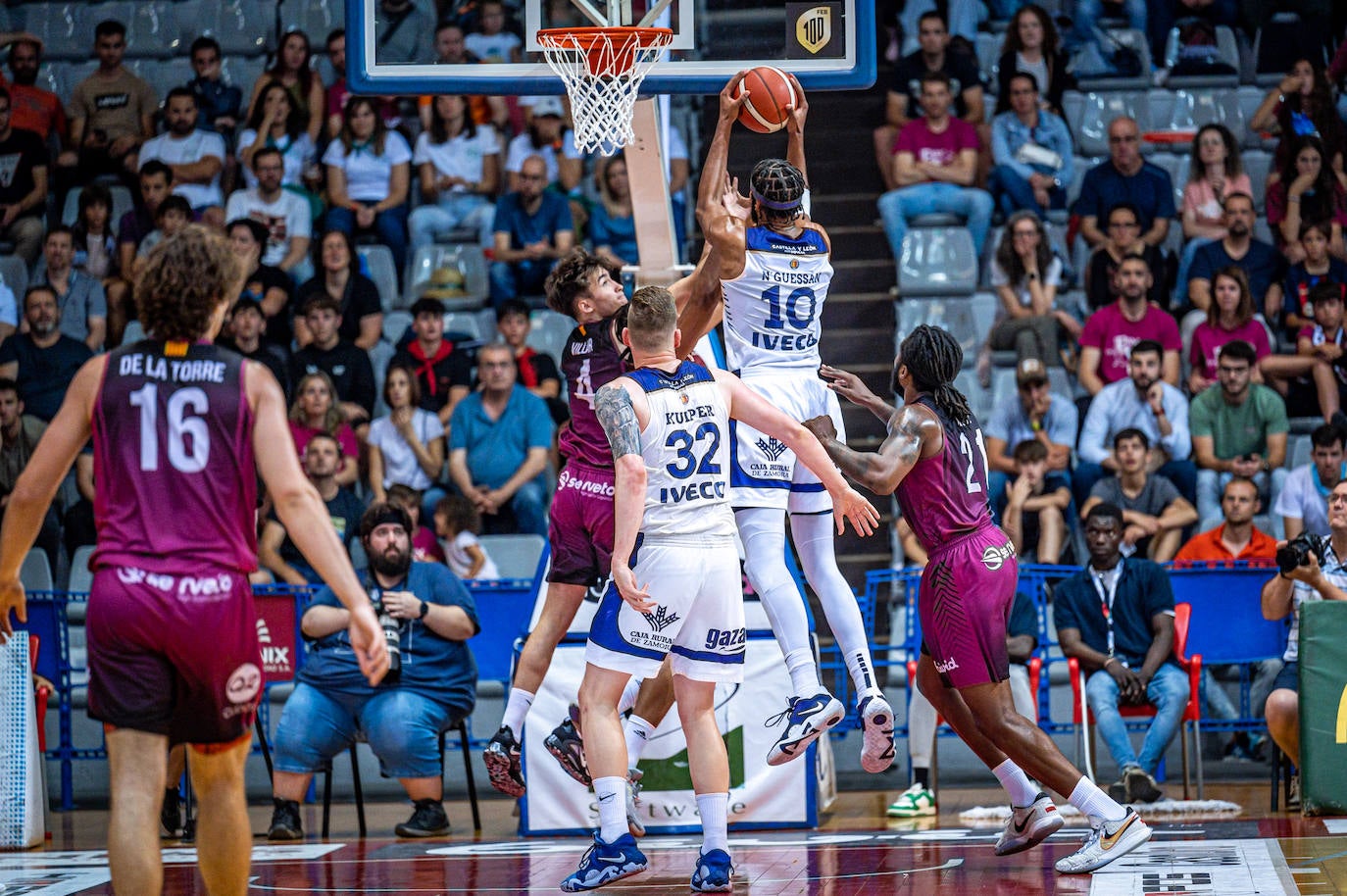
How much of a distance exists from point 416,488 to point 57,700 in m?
3.02

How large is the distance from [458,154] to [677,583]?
9157 mm

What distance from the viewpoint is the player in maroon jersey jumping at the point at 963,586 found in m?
7.59

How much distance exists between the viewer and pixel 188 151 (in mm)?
15766

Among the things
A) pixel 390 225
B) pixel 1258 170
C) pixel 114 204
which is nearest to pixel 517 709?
pixel 390 225

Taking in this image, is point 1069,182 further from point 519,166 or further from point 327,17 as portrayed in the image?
point 327,17

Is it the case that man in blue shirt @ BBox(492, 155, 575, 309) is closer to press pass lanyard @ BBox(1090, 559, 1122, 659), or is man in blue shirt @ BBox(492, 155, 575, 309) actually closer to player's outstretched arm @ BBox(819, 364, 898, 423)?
press pass lanyard @ BBox(1090, 559, 1122, 659)

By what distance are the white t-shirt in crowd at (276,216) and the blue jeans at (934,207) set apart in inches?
198

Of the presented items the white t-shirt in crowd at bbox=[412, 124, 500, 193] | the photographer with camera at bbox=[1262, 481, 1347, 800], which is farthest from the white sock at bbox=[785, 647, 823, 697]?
the white t-shirt in crowd at bbox=[412, 124, 500, 193]

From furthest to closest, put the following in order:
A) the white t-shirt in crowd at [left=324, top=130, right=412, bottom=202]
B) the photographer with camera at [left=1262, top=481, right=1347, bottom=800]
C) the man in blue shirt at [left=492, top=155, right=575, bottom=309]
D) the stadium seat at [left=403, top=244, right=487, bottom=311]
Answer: the white t-shirt in crowd at [left=324, top=130, right=412, bottom=202]
the stadium seat at [left=403, top=244, right=487, bottom=311]
the man in blue shirt at [left=492, top=155, right=575, bottom=309]
the photographer with camera at [left=1262, top=481, right=1347, bottom=800]

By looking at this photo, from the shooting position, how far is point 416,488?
13.4 m

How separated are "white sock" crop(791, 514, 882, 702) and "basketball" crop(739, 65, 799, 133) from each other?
193 cm

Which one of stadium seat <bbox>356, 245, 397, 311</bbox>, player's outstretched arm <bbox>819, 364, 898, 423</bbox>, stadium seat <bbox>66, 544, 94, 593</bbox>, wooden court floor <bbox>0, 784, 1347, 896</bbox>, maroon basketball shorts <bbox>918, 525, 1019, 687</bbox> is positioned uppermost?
stadium seat <bbox>356, 245, 397, 311</bbox>

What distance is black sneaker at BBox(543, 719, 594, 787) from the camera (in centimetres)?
832

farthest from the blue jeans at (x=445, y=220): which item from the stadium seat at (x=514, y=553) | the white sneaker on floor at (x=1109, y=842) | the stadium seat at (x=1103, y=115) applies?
the white sneaker on floor at (x=1109, y=842)
